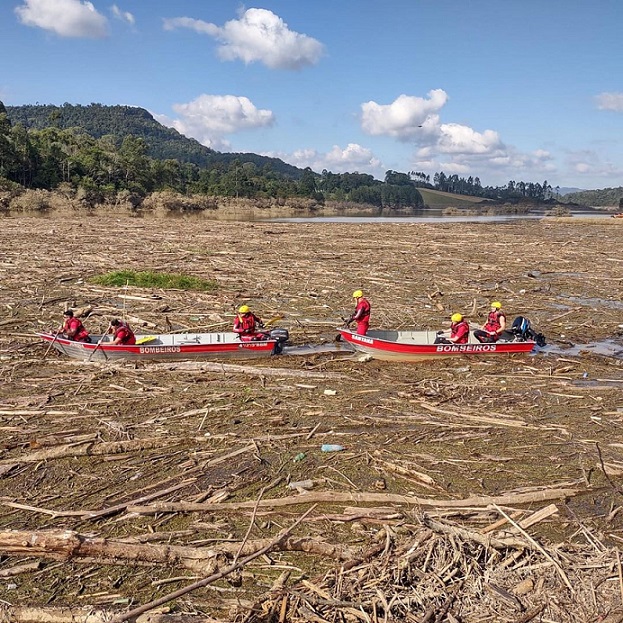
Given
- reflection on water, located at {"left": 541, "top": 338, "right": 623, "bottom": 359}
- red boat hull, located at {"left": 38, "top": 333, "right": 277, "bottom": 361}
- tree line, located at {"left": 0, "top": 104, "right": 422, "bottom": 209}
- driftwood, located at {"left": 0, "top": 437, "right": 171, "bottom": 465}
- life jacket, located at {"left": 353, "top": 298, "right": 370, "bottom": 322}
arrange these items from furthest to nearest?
1. tree line, located at {"left": 0, "top": 104, "right": 422, "bottom": 209}
2. reflection on water, located at {"left": 541, "top": 338, "right": 623, "bottom": 359}
3. life jacket, located at {"left": 353, "top": 298, "right": 370, "bottom": 322}
4. red boat hull, located at {"left": 38, "top": 333, "right": 277, "bottom": 361}
5. driftwood, located at {"left": 0, "top": 437, "right": 171, "bottom": 465}

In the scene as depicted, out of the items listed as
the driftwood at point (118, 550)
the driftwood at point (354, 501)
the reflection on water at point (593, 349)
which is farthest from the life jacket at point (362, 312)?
the driftwood at point (118, 550)

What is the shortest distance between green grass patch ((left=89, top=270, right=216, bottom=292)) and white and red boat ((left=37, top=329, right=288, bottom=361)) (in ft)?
23.5

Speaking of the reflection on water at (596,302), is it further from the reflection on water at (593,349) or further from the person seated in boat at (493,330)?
the person seated in boat at (493,330)

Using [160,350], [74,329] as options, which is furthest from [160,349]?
[74,329]

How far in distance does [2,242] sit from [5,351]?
2296cm

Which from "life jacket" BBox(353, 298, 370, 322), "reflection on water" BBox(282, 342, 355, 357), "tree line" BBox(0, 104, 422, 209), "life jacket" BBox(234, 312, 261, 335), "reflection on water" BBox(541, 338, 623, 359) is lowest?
"reflection on water" BBox(282, 342, 355, 357)

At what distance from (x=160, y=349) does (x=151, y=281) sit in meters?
9.34

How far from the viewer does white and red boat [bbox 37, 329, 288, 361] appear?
13602 mm

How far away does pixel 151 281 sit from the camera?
2236 centimetres

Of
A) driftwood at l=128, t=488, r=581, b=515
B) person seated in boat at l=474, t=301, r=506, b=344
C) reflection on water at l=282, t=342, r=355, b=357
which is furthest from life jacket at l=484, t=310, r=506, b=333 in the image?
driftwood at l=128, t=488, r=581, b=515

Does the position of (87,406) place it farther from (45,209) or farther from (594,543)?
(45,209)

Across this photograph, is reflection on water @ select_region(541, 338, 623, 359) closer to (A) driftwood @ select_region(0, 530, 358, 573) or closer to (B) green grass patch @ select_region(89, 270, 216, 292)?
(A) driftwood @ select_region(0, 530, 358, 573)

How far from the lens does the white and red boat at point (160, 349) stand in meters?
13.6

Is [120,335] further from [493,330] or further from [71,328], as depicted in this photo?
[493,330]
